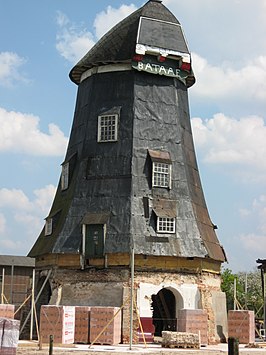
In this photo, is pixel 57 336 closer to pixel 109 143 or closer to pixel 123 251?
pixel 123 251

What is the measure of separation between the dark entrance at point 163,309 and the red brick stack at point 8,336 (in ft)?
67.0

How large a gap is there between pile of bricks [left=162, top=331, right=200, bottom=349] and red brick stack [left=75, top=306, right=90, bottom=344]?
314cm

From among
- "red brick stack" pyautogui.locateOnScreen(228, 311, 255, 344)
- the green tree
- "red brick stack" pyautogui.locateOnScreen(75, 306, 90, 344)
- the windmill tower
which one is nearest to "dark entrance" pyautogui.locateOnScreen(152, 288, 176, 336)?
the windmill tower

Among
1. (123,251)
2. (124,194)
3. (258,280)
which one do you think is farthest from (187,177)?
(258,280)

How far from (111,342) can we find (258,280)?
41.8 meters

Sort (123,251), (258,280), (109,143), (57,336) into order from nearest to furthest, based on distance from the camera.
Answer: (57,336) → (123,251) → (109,143) → (258,280)

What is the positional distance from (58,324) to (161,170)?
907 centimetres

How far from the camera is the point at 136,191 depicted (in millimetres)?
29328

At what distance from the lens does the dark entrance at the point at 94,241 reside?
2820cm

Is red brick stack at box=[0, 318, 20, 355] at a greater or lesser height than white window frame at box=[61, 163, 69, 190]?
lesser

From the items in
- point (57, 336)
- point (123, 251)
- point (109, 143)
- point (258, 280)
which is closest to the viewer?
point (57, 336)

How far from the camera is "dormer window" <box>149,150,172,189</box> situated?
98.2ft

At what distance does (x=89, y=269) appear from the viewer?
2820 cm

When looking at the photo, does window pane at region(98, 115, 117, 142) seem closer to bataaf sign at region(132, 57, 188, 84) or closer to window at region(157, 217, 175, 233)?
bataaf sign at region(132, 57, 188, 84)
